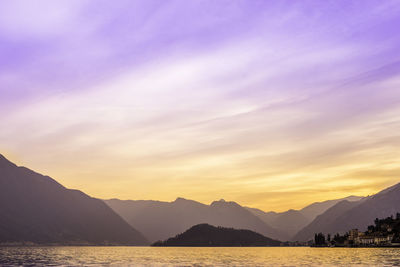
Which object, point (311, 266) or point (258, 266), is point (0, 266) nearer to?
point (258, 266)

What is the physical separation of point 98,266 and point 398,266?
9906cm

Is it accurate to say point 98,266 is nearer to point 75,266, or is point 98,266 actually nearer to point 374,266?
point 75,266

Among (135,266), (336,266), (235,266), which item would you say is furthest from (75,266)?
(336,266)

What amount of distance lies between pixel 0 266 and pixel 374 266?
12272cm

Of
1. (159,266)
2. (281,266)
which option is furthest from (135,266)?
(281,266)

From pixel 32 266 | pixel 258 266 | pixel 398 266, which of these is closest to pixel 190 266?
pixel 258 266

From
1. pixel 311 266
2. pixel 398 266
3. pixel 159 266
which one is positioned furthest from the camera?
pixel 159 266

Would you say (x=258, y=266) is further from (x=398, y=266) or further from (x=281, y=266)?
(x=398, y=266)

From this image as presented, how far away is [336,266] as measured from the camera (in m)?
152

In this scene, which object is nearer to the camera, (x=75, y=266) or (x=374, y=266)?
(x=374, y=266)

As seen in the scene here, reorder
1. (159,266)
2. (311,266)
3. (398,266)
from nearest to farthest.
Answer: (398,266)
(311,266)
(159,266)

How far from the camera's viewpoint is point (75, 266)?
158 m

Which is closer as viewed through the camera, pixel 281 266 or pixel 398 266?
pixel 398 266

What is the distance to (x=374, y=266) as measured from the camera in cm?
14850
